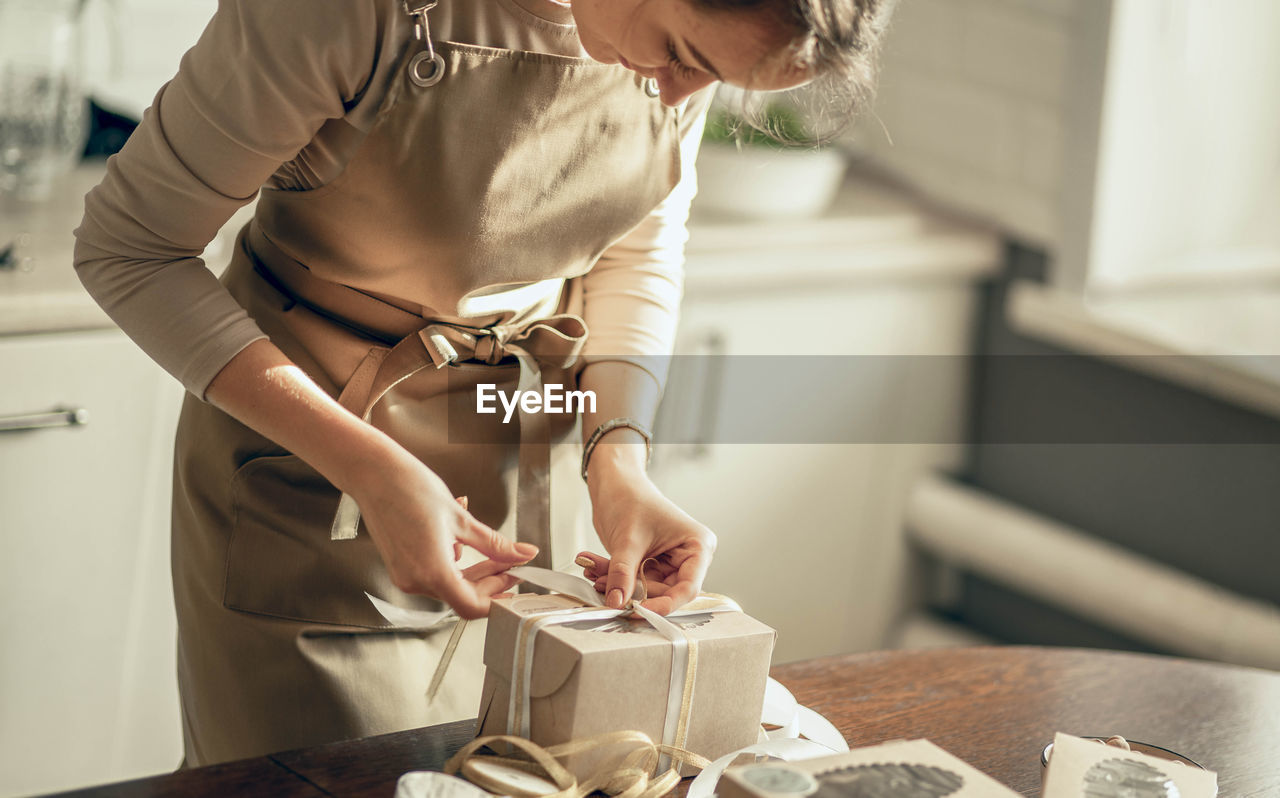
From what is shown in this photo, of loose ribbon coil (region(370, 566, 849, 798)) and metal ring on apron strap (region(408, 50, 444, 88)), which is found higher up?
metal ring on apron strap (region(408, 50, 444, 88))

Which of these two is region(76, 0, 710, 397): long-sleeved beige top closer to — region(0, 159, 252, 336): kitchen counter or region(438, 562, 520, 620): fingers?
region(438, 562, 520, 620): fingers

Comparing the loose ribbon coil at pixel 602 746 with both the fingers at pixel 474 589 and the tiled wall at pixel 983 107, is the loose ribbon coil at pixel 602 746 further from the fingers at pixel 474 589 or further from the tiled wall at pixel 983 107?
the tiled wall at pixel 983 107

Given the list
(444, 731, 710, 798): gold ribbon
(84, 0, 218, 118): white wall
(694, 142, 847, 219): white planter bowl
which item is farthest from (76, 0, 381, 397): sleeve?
(694, 142, 847, 219): white planter bowl

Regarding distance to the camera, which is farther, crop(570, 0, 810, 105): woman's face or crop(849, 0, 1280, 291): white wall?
crop(849, 0, 1280, 291): white wall

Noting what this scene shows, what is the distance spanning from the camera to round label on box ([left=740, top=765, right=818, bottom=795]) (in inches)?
29.0

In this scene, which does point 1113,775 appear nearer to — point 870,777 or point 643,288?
point 870,777

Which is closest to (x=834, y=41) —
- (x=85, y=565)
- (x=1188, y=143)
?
(x=85, y=565)

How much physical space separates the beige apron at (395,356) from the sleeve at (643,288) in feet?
0.13

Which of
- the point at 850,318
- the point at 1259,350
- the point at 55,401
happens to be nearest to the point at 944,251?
the point at 850,318

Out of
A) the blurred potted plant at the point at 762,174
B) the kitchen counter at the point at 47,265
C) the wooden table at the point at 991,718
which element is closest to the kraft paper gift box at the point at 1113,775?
the wooden table at the point at 991,718

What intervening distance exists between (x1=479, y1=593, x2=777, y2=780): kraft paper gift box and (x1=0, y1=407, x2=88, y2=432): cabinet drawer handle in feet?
3.06

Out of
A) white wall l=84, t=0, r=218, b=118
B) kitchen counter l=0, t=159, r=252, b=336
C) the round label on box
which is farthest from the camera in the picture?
white wall l=84, t=0, r=218, b=118

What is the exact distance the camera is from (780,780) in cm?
75

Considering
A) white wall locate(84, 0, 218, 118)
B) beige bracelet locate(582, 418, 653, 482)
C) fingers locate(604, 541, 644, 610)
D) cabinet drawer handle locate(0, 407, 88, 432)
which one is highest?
white wall locate(84, 0, 218, 118)
